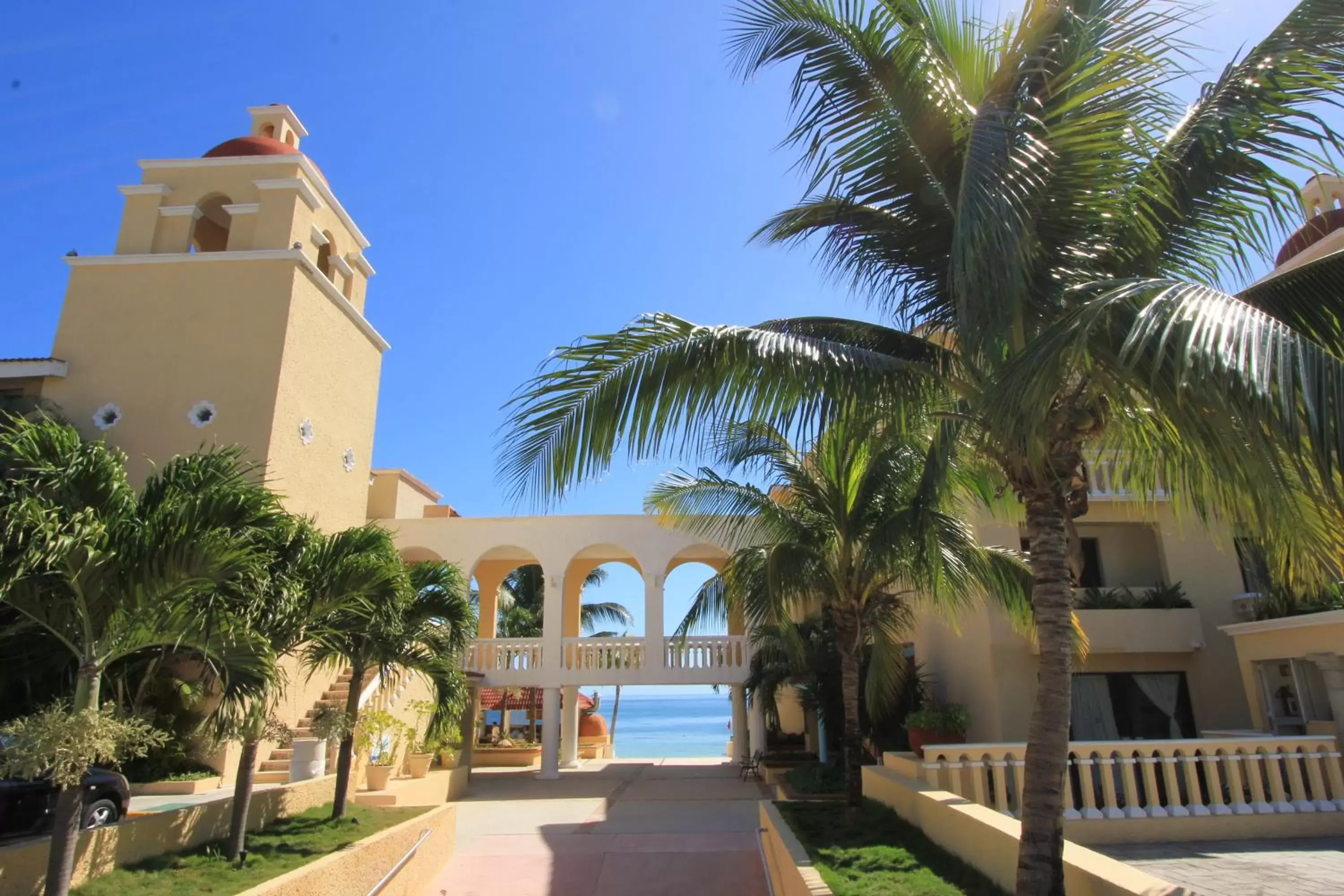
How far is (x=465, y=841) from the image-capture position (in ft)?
41.1

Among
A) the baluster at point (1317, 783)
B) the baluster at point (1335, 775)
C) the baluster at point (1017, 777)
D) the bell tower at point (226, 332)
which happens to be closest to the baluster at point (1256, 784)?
the baluster at point (1317, 783)

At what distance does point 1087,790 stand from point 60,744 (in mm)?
9907

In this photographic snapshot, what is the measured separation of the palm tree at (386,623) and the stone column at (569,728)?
11305 mm

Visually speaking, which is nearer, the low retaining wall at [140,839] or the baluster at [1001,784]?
the low retaining wall at [140,839]

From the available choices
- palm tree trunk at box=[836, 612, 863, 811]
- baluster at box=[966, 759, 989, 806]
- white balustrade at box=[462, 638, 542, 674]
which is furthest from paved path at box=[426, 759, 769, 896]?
baluster at box=[966, 759, 989, 806]

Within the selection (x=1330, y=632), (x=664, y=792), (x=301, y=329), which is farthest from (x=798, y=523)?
(x=301, y=329)

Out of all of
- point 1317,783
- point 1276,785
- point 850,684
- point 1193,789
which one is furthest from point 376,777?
point 1317,783

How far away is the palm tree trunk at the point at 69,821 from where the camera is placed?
5.86m

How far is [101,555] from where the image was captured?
19.1ft

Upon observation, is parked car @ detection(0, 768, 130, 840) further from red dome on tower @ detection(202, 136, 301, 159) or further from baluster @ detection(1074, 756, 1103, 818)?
red dome on tower @ detection(202, 136, 301, 159)

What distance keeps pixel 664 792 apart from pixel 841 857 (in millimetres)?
9765

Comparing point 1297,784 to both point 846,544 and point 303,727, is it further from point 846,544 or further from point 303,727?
point 303,727

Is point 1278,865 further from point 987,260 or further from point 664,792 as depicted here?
point 664,792

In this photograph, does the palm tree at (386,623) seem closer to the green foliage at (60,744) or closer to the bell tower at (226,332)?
the green foliage at (60,744)
